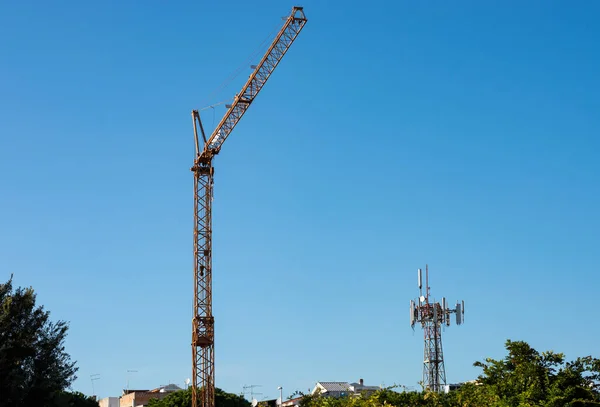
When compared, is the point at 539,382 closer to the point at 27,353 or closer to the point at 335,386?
the point at 27,353

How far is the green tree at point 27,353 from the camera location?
136ft

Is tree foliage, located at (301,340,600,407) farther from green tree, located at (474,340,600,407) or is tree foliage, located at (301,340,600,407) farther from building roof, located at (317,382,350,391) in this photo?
building roof, located at (317,382,350,391)

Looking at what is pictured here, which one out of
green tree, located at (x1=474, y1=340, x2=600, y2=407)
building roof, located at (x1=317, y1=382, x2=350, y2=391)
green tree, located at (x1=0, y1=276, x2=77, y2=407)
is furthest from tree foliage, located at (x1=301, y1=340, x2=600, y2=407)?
building roof, located at (x1=317, y1=382, x2=350, y2=391)

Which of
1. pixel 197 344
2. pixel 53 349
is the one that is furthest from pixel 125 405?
pixel 53 349

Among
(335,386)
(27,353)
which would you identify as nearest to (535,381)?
(27,353)

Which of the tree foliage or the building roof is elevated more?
the building roof

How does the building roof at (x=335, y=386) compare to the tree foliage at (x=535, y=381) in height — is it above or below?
above

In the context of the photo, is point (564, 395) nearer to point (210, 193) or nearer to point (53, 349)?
point (53, 349)

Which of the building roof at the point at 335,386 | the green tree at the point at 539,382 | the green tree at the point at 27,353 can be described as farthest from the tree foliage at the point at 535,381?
the building roof at the point at 335,386

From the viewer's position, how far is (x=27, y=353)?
143 ft

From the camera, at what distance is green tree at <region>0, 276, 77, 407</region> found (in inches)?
1631

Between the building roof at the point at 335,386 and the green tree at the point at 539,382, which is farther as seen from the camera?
the building roof at the point at 335,386

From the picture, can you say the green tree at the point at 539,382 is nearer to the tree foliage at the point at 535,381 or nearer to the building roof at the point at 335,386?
the tree foliage at the point at 535,381

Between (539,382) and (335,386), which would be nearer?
(539,382)
